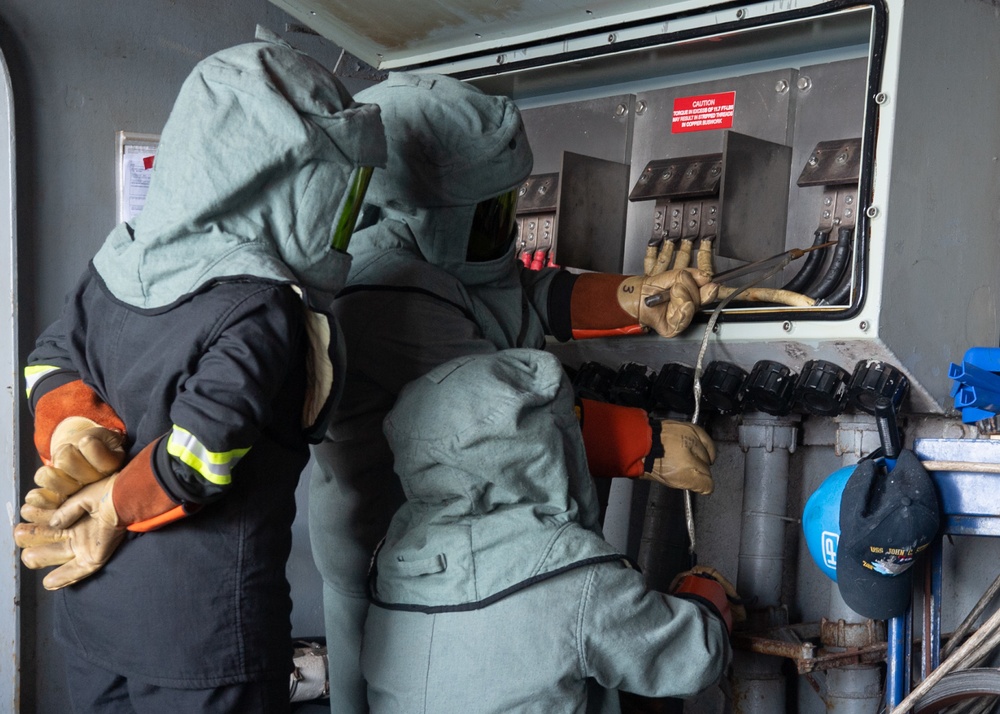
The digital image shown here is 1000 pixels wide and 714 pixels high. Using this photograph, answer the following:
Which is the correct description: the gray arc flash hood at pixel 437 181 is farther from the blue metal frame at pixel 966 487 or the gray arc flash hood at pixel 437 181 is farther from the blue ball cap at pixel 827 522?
the blue metal frame at pixel 966 487

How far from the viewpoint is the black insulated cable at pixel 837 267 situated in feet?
6.49

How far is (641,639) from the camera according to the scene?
4.80 feet

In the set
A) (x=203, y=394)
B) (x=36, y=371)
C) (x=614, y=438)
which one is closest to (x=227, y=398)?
(x=203, y=394)

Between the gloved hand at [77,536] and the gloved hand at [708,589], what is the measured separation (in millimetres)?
916

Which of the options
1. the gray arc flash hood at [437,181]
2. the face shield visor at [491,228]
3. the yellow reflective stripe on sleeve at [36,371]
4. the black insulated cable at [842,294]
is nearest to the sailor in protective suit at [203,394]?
the yellow reflective stripe on sleeve at [36,371]

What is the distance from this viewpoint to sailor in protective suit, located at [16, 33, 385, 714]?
1.29 metres

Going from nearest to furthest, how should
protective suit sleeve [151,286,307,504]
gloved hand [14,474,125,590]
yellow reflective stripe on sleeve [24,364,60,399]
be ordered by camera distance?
1. protective suit sleeve [151,286,307,504]
2. gloved hand [14,474,125,590]
3. yellow reflective stripe on sleeve [24,364,60,399]

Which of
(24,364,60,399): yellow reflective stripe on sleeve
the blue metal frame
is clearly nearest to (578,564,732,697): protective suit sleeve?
the blue metal frame

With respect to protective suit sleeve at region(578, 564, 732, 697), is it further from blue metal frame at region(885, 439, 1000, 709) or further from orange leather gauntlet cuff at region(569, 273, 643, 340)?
orange leather gauntlet cuff at region(569, 273, 643, 340)

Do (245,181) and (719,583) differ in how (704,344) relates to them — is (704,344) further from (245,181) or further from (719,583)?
(245,181)

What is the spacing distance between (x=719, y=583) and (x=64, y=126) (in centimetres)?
196

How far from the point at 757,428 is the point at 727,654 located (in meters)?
0.64

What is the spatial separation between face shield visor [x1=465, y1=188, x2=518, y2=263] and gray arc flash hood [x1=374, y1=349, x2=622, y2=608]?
342 millimetres

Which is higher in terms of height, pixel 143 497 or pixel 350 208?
pixel 350 208
